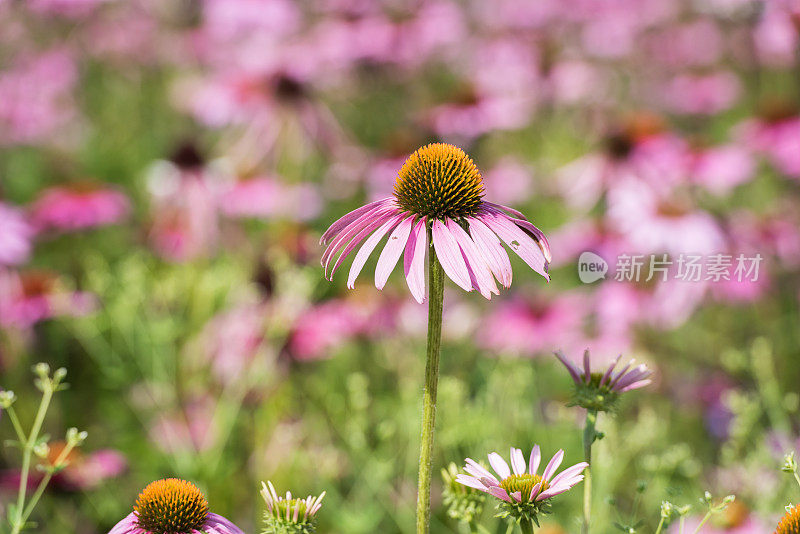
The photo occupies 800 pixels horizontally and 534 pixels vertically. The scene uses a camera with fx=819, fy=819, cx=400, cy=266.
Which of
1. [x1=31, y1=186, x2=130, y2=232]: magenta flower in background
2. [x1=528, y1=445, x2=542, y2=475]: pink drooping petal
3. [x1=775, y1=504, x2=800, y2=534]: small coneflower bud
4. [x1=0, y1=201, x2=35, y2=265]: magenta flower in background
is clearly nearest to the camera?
[x1=775, y1=504, x2=800, y2=534]: small coneflower bud

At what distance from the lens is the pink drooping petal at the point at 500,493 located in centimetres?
71

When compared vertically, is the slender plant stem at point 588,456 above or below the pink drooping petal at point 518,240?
below

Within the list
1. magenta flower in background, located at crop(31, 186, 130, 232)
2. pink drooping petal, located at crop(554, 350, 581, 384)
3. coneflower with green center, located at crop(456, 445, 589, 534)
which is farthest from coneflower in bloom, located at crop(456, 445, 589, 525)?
magenta flower in background, located at crop(31, 186, 130, 232)

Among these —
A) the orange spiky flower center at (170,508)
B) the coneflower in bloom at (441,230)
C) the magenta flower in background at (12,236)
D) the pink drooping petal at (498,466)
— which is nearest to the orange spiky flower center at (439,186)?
the coneflower in bloom at (441,230)

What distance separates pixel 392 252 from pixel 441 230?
0.19 feet

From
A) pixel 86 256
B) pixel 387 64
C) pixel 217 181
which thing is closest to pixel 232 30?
pixel 387 64

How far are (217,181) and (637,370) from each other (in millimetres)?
1954

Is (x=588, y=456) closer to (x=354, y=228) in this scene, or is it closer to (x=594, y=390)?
(x=594, y=390)

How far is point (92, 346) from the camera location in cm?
217

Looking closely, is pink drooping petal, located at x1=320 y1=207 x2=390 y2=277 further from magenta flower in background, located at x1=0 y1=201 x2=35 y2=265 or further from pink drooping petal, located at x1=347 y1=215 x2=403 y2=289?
magenta flower in background, located at x1=0 y1=201 x2=35 y2=265

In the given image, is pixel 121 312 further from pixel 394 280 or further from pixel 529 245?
pixel 529 245

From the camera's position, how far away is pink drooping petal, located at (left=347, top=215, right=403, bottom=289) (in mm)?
804

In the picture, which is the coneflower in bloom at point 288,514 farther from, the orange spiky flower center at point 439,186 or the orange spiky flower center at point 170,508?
the orange spiky flower center at point 439,186

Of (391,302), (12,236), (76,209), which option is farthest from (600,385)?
(76,209)
